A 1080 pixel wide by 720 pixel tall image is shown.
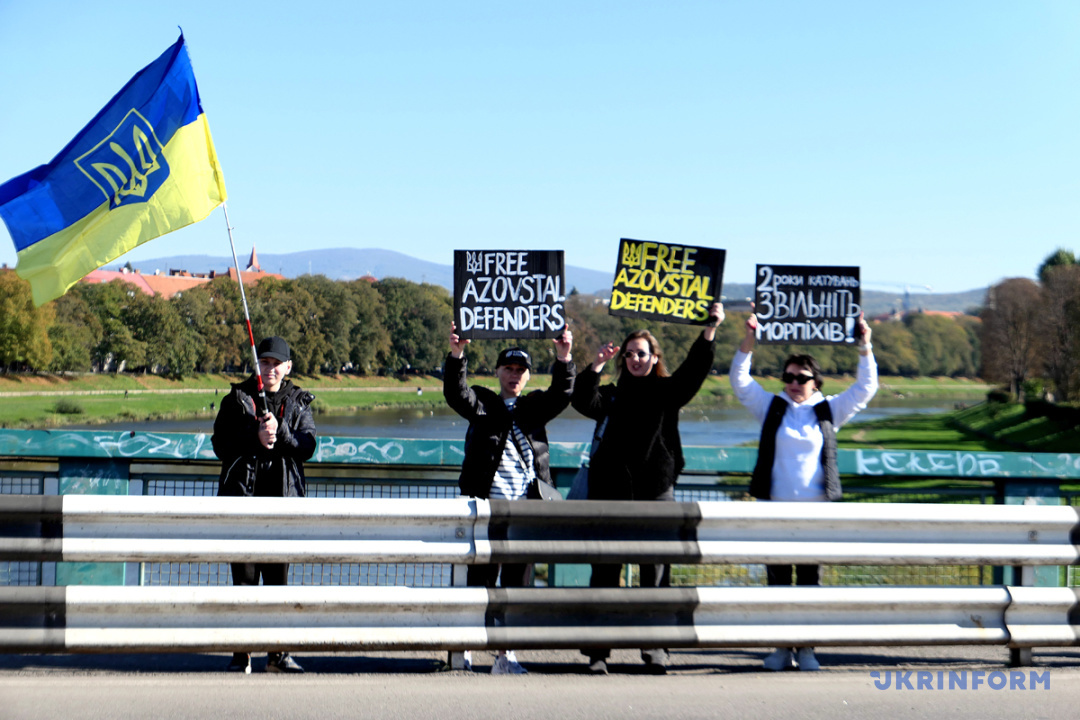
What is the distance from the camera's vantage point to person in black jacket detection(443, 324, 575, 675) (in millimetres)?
5113

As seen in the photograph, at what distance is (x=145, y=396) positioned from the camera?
6062 centimetres

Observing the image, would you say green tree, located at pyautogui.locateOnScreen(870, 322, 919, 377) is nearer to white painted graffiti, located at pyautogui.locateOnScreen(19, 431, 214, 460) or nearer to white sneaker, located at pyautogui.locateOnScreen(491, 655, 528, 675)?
white painted graffiti, located at pyautogui.locateOnScreen(19, 431, 214, 460)

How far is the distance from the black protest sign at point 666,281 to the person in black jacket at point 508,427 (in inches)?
48.5

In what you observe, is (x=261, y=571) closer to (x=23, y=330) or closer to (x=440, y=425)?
(x=440, y=425)

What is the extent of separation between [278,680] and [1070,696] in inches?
133

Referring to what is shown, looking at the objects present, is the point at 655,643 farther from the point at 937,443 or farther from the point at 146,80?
the point at 937,443

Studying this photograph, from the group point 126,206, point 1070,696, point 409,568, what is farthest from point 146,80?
point 1070,696

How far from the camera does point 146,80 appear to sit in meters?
6.08

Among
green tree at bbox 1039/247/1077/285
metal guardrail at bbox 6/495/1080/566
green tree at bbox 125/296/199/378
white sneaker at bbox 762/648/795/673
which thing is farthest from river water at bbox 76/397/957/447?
green tree at bbox 1039/247/1077/285

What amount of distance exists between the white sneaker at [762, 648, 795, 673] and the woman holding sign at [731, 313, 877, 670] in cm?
19

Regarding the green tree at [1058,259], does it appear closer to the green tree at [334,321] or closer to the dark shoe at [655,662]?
the green tree at [334,321]

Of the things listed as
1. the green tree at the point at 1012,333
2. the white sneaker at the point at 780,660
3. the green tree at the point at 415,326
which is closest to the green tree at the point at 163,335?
the green tree at the point at 415,326

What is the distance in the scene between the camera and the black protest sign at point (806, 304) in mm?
6461

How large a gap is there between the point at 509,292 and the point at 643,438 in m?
1.69
